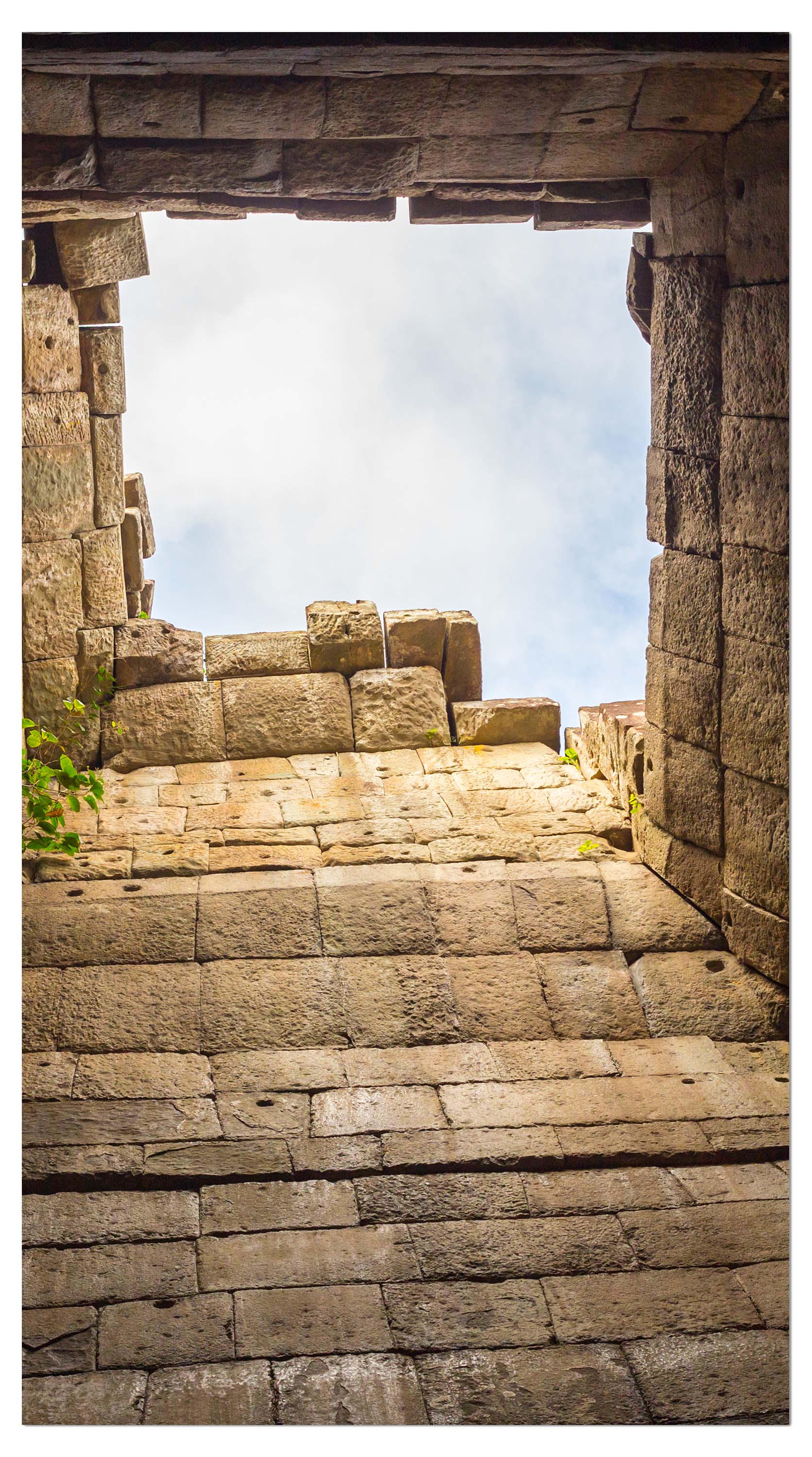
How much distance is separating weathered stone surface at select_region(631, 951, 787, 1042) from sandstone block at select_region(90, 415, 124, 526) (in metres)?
3.69

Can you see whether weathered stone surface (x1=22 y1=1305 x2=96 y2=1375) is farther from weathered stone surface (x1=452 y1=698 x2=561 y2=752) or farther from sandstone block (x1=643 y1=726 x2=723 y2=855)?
weathered stone surface (x1=452 y1=698 x2=561 y2=752)

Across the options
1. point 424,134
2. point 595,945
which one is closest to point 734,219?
point 424,134

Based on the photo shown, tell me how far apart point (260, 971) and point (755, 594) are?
90.0 inches

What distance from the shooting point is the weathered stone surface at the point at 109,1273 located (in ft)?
11.0

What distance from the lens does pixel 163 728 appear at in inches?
270

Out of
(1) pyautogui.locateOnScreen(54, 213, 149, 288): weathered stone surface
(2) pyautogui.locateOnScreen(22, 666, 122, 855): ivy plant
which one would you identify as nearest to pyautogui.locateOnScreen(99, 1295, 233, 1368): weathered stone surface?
(2) pyautogui.locateOnScreen(22, 666, 122, 855): ivy plant

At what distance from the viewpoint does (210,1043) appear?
455 centimetres

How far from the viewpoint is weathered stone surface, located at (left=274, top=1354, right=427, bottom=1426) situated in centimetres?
289

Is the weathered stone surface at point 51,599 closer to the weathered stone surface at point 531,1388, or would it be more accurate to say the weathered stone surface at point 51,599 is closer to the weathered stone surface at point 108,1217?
the weathered stone surface at point 108,1217

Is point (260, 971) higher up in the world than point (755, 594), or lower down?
lower down

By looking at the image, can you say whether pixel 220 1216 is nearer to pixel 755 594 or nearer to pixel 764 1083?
pixel 764 1083

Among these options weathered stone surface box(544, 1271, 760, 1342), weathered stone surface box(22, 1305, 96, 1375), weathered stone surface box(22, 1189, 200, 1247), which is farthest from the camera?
weathered stone surface box(22, 1189, 200, 1247)

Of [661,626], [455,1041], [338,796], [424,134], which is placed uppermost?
[424,134]

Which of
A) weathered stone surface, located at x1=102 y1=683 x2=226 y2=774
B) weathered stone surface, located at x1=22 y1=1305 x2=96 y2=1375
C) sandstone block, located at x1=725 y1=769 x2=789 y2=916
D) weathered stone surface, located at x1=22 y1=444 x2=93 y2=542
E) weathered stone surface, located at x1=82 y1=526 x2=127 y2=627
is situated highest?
weathered stone surface, located at x1=22 y1=444 x2=93 y2=542
